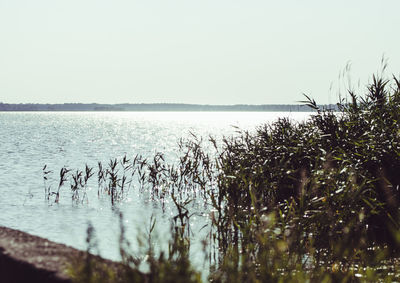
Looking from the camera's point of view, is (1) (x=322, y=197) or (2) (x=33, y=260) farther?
(1) (x=322, y=197)

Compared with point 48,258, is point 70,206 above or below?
below

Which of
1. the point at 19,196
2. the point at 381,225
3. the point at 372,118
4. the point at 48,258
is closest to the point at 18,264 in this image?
the point at 48,258

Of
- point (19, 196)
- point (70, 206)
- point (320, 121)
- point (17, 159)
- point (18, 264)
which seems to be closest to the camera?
point (18, 264)

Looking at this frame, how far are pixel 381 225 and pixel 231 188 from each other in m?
3.65

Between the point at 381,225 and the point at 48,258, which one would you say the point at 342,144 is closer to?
the point at 381,225

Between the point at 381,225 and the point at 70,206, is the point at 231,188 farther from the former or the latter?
the point at 70,206

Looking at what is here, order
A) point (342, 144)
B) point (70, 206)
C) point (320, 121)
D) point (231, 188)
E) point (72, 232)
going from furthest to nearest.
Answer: point (70, 206) → point (72, 232) → point (320, 121) → point (342, 144) → point (231, 188)

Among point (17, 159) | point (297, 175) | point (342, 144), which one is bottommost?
point (17, 159)

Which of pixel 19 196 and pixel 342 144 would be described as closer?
pixel 342 144

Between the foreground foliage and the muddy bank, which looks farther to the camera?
the foreground foliage

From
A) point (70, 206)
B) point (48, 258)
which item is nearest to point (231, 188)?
point (48, 258)

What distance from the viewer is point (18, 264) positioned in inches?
165

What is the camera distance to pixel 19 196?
18.3 metres

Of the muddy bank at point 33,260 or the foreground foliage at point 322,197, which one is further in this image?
the foreground foliage at point 322,197
